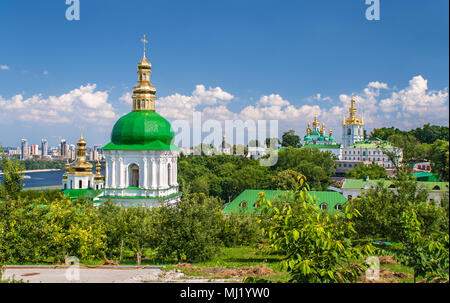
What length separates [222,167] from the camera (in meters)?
53.7

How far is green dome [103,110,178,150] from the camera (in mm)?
23578

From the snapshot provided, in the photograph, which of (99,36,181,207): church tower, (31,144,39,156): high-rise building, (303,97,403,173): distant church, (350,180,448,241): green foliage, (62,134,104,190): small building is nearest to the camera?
(350,180,448,241): green foliage

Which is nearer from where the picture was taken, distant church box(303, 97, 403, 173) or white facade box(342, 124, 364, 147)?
distant church box(303, 97, 403, 173)

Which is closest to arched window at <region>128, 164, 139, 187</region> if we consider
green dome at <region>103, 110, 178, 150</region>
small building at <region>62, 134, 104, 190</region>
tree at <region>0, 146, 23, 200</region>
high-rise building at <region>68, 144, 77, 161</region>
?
green dome at <region>103, 110, 178, 150</region>

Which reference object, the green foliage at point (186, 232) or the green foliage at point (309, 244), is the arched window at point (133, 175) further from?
the green foliage at point (309, 244)

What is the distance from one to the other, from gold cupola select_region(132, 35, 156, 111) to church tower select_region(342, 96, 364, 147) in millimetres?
64327

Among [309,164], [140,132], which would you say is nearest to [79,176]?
[140,132]

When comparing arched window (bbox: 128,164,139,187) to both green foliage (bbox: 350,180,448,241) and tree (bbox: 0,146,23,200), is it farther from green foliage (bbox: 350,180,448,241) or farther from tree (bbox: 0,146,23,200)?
green foliage (bbox: 350,180,448,241)

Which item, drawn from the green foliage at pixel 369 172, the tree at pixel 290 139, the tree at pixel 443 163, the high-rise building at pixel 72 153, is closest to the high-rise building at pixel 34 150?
the high-rise building at pixel 72 153

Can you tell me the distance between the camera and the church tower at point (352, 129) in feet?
268

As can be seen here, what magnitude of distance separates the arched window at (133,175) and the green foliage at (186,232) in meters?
11.8

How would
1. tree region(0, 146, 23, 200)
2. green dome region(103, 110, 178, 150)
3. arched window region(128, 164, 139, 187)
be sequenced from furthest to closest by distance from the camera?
1. arched window region(128, 164, 139, 187)
2. green dome region(103, 110, 178, 150)
3. tree region(0, 146, 23, 200)
